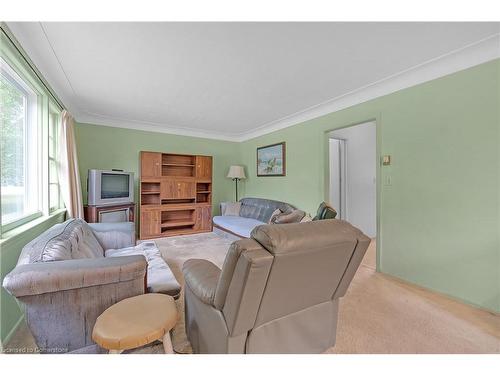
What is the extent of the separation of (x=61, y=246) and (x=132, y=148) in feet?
10.9

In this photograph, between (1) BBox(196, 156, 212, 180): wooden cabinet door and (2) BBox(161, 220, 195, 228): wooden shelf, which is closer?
(2) BBox(161, 220, 195, 228): wooden shelf

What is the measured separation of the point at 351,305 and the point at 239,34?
8.59 feet

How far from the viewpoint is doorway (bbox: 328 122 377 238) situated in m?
4.24

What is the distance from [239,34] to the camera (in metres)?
1.73

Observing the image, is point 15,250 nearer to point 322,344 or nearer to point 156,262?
point 156,262

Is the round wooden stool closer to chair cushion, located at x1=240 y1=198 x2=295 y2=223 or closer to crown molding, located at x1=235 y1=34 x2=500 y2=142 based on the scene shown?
chair cushion, located at x1=240 y1=198 x2=295 y2=223

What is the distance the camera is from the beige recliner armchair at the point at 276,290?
97 centimetres

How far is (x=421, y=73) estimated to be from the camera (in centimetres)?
226

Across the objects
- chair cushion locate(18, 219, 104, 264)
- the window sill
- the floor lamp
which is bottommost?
chair cushion locate(18, 219, 104, 264)

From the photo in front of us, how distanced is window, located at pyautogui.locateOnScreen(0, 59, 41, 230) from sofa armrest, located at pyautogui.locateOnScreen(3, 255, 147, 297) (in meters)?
0.87

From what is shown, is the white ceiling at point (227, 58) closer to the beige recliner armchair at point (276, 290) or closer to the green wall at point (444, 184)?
the green wall at point (444, 184)

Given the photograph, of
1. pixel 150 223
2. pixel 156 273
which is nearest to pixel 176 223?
pixel 150 223

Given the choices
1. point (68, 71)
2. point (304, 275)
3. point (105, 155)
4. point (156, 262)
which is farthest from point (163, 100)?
point (304, 275)

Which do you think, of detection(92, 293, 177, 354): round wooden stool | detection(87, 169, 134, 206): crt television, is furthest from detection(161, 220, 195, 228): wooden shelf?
detection(92, 293, 177, 354): round wooden stool
